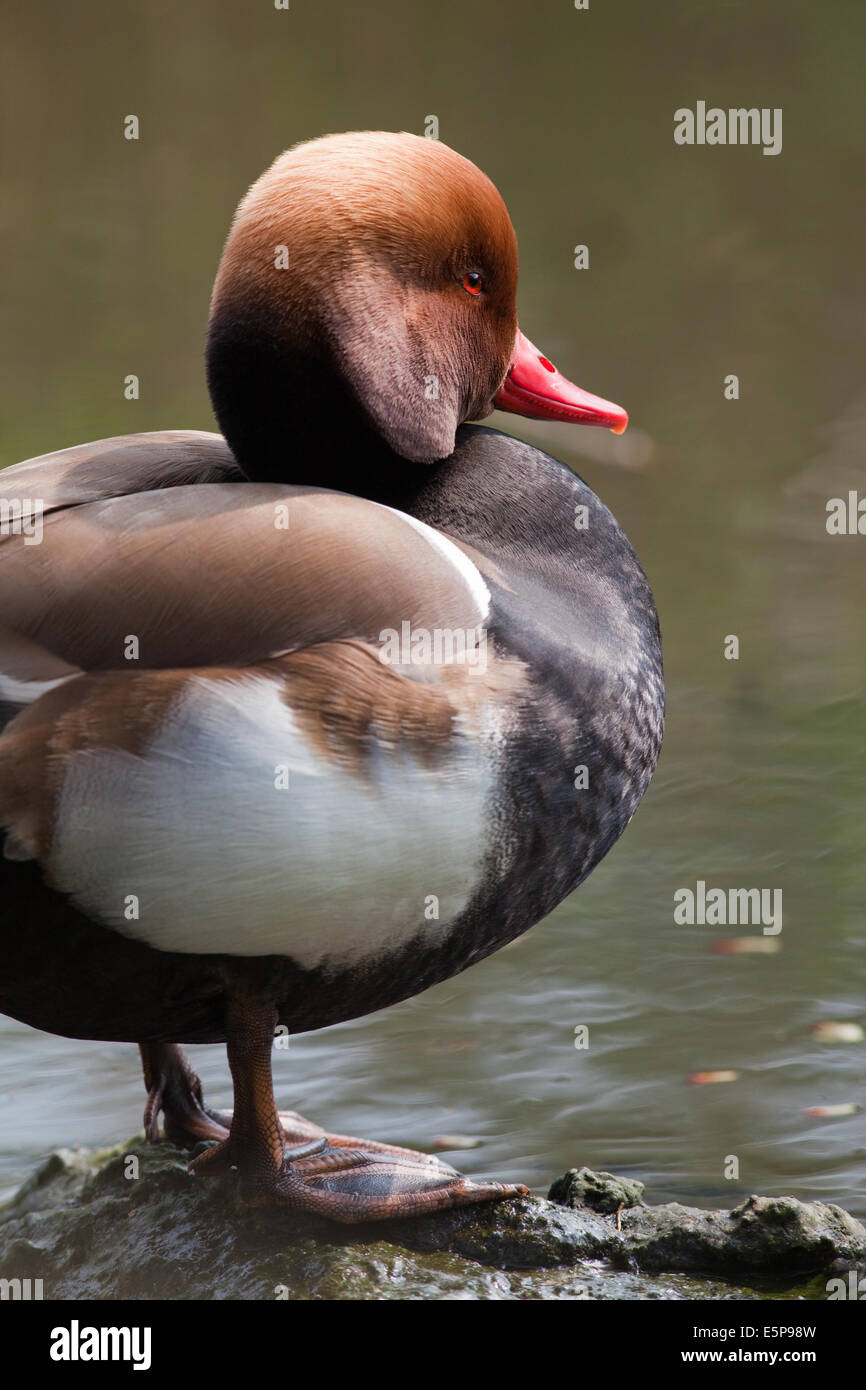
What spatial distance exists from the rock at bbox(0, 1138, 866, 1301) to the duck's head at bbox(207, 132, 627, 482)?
1058mm

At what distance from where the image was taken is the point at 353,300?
2.39 metres

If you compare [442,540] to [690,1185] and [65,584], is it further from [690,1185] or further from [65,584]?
[690,1185]

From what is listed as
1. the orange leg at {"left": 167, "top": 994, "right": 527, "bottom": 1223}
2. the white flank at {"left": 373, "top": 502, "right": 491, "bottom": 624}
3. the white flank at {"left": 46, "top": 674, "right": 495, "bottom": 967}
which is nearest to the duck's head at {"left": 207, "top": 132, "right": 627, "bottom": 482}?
the white flank at {"left": 373, "top": 502, "right": 491, "bottom": 624}

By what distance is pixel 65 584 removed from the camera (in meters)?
2.31

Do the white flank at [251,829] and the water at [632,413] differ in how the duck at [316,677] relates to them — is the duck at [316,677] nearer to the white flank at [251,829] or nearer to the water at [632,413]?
the white flank at [251,829]

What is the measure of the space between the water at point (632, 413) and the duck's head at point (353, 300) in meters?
1.28

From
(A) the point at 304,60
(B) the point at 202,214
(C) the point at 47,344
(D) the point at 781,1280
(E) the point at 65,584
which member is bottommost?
(D) the point at 781,1280

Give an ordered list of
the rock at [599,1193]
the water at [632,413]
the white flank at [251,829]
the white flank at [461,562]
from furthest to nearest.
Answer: the water at [632,413], the rock at [599,1193], the white flank at [461,562], the white flank at [251,829]

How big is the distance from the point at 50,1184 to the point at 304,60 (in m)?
7.47

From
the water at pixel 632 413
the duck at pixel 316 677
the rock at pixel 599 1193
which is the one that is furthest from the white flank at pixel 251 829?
the water at pixel 632 413

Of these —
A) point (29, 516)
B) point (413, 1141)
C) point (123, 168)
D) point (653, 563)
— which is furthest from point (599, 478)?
point (29, 516)

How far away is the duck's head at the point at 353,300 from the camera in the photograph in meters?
2.39

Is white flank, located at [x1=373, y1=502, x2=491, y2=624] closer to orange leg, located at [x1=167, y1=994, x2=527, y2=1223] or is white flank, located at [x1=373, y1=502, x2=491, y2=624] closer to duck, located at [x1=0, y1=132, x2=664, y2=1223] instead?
duck, located at [x1=0, y1=132, x2=664, y2=1223]

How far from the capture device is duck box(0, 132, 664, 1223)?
225 centimetres
